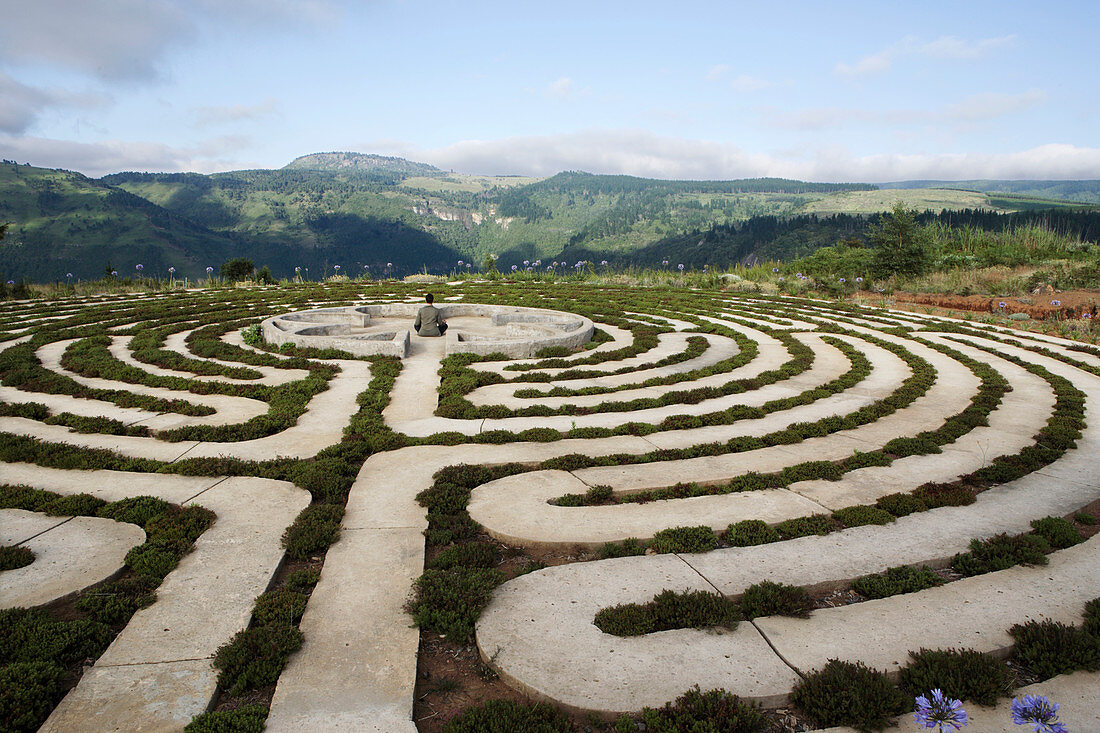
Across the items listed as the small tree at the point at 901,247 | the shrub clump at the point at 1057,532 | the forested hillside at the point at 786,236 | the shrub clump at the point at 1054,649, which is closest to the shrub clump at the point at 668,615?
the shrub clump at the point at 1054,649

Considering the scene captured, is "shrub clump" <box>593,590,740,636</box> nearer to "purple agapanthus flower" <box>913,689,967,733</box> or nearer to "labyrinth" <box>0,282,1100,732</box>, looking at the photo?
"labyrinth" <box>0,282,1100,732</box>

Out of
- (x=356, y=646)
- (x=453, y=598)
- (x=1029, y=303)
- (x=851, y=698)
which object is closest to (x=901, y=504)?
(x=851, y=698)

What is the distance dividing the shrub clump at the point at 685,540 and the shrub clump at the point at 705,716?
1671 mm

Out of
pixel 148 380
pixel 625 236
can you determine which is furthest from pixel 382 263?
pixel 148 380

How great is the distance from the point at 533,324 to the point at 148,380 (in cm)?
939

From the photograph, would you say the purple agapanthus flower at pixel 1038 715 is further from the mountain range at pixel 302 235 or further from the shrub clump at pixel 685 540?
the mountain range at pixel 302 235

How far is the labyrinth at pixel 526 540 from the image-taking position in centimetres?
338

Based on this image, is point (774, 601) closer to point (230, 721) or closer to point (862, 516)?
point (862, 516)

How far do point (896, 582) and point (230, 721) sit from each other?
175 inches

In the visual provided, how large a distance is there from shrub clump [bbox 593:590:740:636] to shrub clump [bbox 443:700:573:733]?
78cm

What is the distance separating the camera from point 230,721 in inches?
119

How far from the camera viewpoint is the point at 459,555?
4.64m

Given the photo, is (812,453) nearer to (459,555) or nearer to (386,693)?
(459,555)

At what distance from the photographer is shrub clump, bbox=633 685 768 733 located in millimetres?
2984
